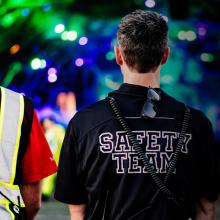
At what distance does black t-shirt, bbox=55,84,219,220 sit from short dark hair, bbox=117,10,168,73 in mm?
104

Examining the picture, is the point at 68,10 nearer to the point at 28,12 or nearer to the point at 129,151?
the point at 28,12

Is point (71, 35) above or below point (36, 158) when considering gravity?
below

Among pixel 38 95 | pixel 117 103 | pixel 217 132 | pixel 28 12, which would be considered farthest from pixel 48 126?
pixel 117 103

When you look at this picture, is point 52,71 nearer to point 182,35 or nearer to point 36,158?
point 182,35

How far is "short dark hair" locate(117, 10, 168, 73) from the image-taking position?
2.51 m

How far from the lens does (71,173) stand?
8.50 feet

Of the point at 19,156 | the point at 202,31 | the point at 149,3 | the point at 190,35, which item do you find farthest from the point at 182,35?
the point at 19,156

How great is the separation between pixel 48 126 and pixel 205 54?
2610 mm

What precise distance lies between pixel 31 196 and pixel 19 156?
238mm

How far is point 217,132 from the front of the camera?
10.1 m

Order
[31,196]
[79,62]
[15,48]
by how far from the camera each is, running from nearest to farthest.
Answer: [31,196] < [15,48] < [79,62]

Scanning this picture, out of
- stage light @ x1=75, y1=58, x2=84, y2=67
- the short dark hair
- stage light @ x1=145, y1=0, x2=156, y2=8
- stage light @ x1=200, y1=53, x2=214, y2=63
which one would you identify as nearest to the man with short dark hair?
the short dark hair

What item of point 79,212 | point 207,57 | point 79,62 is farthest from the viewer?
point 207,57

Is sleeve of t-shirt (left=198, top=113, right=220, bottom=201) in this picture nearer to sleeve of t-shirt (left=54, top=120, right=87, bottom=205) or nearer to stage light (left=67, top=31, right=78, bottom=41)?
sleeve of t-shirt (left=54, top=120, right=87, bottom=205)
